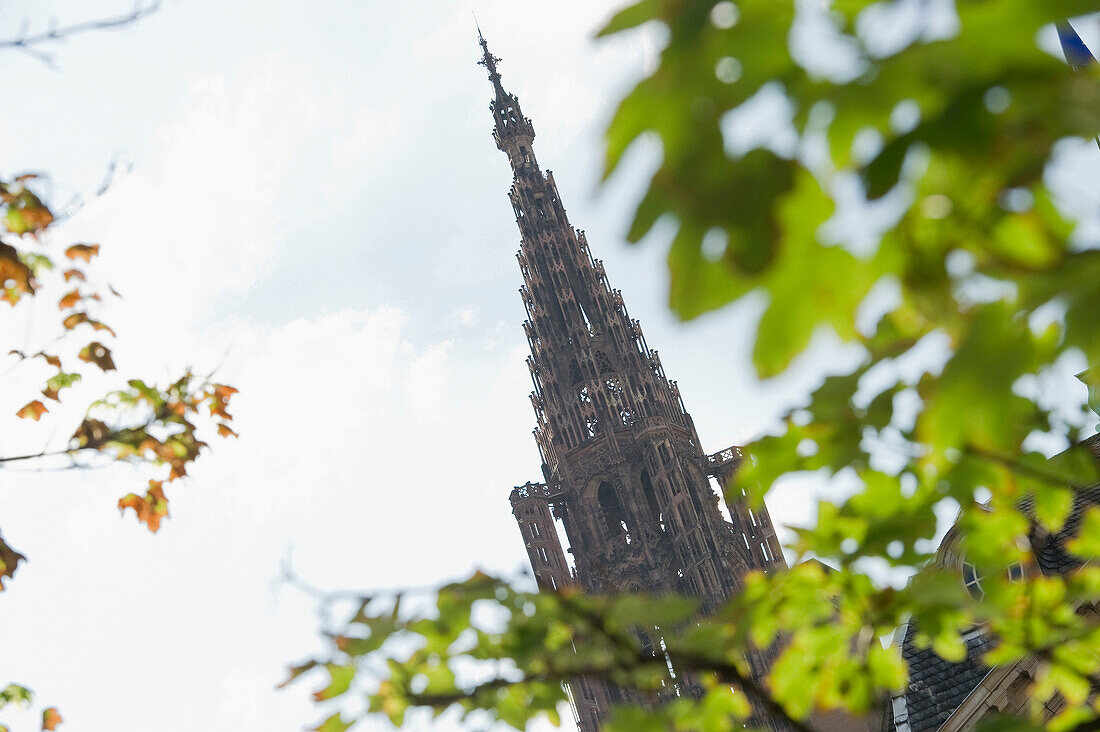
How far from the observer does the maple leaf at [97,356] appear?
454 centimetres

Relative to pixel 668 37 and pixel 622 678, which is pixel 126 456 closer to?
pixel 622 678

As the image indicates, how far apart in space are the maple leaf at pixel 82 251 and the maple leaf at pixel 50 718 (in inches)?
81.6

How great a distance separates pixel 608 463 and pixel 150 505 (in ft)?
105

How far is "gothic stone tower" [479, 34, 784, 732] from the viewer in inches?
1358

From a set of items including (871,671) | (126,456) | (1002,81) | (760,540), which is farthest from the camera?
(760,540)

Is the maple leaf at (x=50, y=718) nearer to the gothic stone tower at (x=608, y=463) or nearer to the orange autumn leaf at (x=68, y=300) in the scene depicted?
the orange autumn leaf at (x=68, y=300)

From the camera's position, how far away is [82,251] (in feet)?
14.7

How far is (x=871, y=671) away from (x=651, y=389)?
36.0 m

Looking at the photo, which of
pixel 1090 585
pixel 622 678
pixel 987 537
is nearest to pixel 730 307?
pixel 622 678

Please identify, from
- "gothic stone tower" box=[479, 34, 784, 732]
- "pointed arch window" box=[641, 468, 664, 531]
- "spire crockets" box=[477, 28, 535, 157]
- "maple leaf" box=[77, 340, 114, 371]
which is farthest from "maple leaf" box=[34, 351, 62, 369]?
"spire crockets" box=[477, 28, 535, 157]

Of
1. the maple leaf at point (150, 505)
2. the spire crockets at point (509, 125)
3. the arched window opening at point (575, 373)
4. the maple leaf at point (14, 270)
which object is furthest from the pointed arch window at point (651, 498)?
the maple leaf at point (14, 270)

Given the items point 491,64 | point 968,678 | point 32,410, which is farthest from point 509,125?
point 32,410

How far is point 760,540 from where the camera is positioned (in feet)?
116

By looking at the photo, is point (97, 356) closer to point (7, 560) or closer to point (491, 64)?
point (7, 560)
